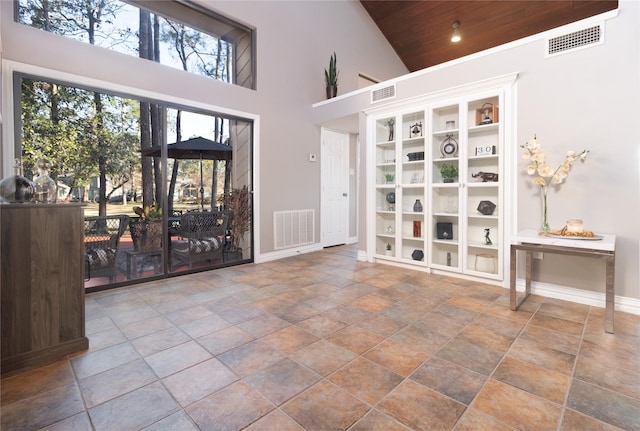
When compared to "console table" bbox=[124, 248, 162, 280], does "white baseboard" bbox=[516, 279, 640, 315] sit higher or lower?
lower

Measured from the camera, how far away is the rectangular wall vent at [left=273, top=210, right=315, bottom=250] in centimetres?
493

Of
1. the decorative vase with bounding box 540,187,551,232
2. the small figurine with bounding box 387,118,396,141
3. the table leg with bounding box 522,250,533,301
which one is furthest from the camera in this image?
the small figurine with bounding box 387,118,396,141

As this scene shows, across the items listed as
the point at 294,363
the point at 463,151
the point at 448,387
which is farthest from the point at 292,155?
the point at 448,387

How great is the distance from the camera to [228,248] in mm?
4445

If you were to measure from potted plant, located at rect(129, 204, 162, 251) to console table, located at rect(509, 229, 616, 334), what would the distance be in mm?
3758

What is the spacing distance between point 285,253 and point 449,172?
8.97 feet

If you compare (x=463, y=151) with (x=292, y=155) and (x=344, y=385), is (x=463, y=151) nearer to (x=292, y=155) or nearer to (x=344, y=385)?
(x=292, y=155)

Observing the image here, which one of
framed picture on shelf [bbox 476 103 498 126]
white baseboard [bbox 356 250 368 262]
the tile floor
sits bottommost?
the tile floor

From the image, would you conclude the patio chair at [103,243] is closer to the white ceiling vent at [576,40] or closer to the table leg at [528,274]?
the table leg at [528,274]

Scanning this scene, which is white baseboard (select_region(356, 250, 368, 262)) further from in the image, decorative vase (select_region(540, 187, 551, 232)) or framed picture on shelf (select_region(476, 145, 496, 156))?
decorative vase (select_region(540, 187, 551, 232))

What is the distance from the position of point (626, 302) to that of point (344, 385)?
2.71 m

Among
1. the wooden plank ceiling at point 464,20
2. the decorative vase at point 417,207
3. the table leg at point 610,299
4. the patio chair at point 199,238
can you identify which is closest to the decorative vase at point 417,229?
the decorative vase at point 417,207

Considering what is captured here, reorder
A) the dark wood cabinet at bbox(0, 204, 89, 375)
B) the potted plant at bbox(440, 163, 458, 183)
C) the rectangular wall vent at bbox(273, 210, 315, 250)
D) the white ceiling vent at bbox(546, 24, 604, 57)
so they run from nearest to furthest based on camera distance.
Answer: the dark wood cabinet at bbox(0, 204, 89, 375)
the white ceiling vent at bbox(546, 24, 604, 57)
the potted plant at bbox(440, 163, 458, 183)
the rectangular wall vent at bbox(273, 210, 315, 250)

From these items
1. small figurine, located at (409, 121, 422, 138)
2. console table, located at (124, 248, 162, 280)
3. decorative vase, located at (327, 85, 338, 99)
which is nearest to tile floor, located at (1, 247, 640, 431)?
console table, located at (124, 248, 162, 280)
